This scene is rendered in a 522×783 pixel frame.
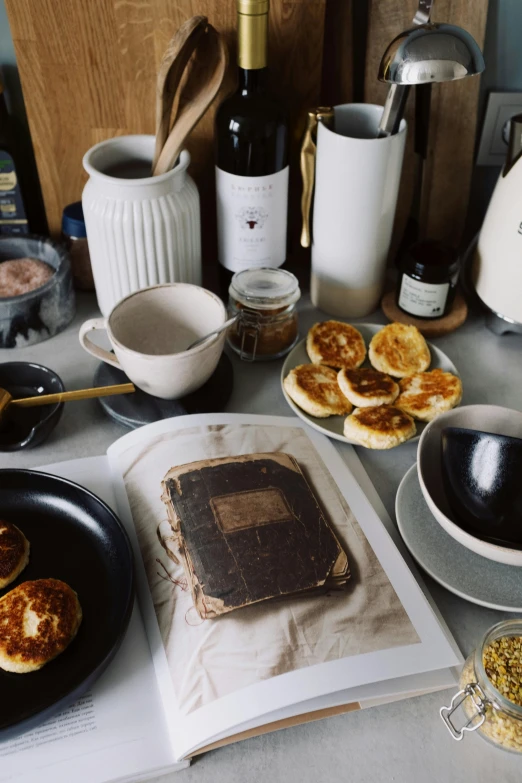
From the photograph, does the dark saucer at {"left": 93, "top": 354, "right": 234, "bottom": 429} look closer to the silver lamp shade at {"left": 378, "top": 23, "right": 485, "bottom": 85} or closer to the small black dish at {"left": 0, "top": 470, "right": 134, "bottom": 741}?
the small black dish at {"left": 0, "top": 470, "right": 134, "bottom": 741}

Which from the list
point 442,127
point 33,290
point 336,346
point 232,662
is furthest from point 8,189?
point 232,662

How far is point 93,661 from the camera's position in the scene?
1.82 ft

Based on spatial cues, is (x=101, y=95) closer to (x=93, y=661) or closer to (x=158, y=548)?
(x=158, y=548)

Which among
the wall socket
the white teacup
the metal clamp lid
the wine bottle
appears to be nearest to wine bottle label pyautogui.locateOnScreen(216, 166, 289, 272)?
the wine bottle

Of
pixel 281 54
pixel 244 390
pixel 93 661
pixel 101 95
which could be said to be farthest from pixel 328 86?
pixel 93 661

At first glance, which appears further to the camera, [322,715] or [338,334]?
[338,334]

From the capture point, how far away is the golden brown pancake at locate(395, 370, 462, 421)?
2.56 feet

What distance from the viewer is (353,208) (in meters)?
0.86

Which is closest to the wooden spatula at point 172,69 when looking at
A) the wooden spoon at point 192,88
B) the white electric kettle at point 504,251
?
the wooden spoon at point 192,88

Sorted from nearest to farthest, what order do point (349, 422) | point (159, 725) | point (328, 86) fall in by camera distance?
point (159, 725)
point (349, 422)
point (328, 86)

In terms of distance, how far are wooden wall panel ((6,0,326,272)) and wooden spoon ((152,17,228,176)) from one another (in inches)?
2.5

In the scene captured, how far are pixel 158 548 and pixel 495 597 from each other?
12.6 inches

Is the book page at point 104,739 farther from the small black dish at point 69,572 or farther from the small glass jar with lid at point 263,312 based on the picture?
the small glass jar with lid at point 263,312

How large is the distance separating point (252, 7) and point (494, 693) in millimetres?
721
